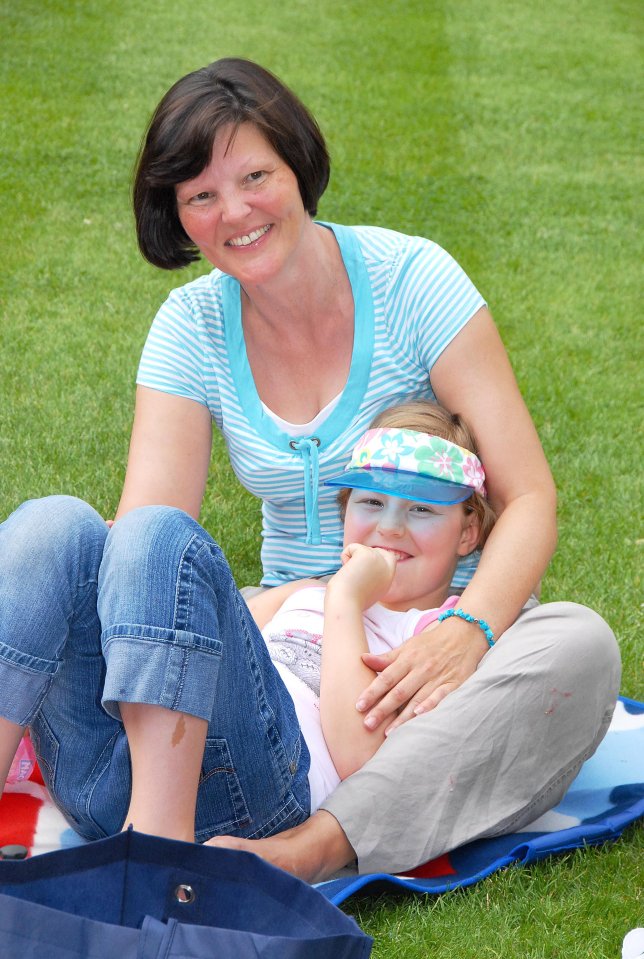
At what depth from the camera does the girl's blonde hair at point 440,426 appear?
9.02ft

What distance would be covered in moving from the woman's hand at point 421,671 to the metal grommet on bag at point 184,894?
68 cm

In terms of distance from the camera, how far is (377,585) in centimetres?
257

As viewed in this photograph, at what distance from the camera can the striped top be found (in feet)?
9.24

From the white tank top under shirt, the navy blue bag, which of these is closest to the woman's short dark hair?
the white tank top under shirt

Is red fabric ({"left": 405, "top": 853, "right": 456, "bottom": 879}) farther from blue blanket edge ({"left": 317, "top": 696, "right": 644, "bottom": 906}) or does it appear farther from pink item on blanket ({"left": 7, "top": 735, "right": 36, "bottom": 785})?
pink item on blanket ({"left": 7, "top": 735, "right": 36, "bottom": 785})

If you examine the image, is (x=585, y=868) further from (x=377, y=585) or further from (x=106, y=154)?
(x=106, y=154)

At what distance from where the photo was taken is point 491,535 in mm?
2699

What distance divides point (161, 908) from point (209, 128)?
5.18 ft

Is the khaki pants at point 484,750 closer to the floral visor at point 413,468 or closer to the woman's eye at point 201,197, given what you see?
the floral visor at point 413,468

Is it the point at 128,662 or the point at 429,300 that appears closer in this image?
the point at 128,662

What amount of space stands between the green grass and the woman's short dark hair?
1.54 meters

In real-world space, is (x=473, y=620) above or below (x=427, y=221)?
below

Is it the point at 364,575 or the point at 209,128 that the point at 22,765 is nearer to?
the point at 364,575

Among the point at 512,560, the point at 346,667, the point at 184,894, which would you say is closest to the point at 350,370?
the point at 512,560
